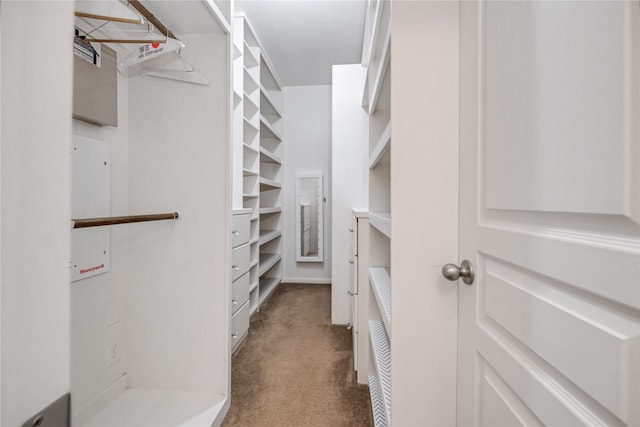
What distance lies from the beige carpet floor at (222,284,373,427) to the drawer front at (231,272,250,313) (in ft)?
1.12

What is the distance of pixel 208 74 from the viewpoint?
5.16 feet

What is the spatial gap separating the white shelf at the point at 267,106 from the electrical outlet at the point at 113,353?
266cm

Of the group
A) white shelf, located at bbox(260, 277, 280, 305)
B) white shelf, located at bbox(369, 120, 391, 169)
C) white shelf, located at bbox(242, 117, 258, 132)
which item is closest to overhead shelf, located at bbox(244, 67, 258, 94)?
white shelf, located at bbox(242, 117, 258, 132)

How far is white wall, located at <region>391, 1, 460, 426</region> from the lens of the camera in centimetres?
84

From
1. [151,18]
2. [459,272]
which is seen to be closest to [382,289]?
[459,272]

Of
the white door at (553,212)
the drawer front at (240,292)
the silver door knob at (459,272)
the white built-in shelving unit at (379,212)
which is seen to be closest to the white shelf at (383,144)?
the white built-in shelving unit at (379,212)

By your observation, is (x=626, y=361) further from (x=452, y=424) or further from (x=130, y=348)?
(x=130, y=348)

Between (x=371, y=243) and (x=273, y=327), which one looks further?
(x=273, y=327)

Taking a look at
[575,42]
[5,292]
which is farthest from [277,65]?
[5,292]

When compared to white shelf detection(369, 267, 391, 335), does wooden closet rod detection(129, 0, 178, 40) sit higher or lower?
higher

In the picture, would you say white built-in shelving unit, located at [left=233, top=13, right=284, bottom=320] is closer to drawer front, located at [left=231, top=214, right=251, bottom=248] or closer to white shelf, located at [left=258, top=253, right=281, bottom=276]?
white shelf, located at [left=258, top=253, right=281, bottom=276]

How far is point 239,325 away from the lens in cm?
222

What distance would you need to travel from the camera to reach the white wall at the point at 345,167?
102 inches

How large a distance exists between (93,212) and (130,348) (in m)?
0.78
